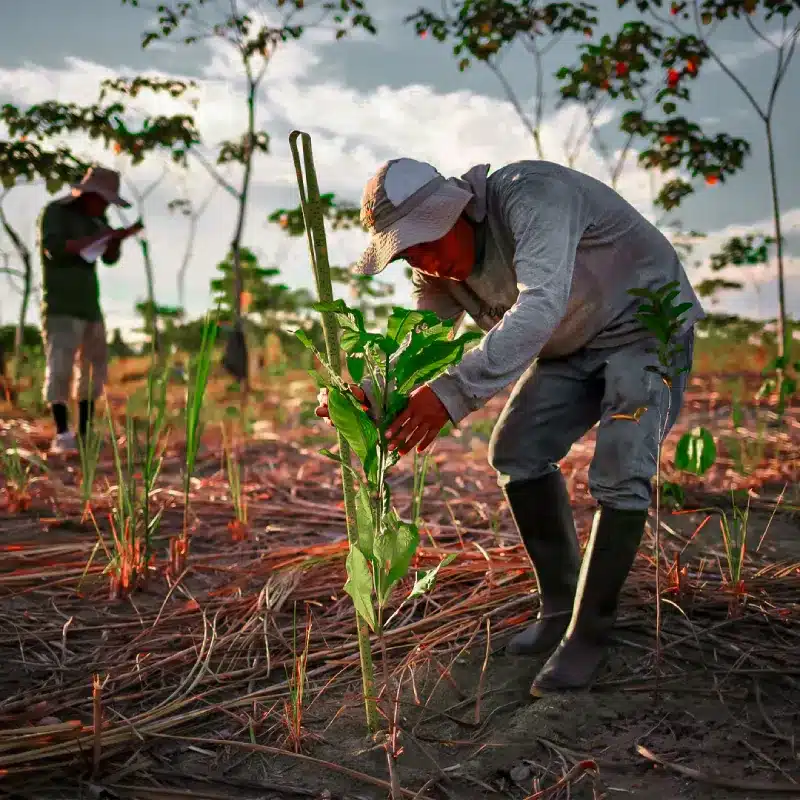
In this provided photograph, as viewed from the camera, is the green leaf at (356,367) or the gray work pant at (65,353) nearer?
the green leaf at (356,367)

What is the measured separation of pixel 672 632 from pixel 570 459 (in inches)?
85.8

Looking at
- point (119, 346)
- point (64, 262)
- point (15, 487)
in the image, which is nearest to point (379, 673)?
point (15, 487)

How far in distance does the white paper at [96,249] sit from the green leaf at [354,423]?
3.66 m

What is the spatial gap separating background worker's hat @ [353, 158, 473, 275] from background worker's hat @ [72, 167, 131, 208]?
3.32 m

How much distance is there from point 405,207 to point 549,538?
907 millimetres

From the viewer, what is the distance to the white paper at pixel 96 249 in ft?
14.9

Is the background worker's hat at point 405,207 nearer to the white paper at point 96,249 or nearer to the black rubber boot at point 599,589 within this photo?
the black rubber boot at point 599,589

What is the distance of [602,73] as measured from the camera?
6.59 m

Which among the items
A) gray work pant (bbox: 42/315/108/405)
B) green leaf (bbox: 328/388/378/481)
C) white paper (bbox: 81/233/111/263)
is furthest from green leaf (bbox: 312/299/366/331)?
gray work pant (bbox: 42/315/108/405)

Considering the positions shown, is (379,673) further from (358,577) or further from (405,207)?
(405,207)

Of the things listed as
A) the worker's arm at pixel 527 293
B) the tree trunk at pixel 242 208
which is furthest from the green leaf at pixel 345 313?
the tree trunk at pixel 242 208

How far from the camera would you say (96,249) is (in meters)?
4.59

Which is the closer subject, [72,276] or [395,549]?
[395,549]

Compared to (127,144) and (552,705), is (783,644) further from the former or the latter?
(127,144)
